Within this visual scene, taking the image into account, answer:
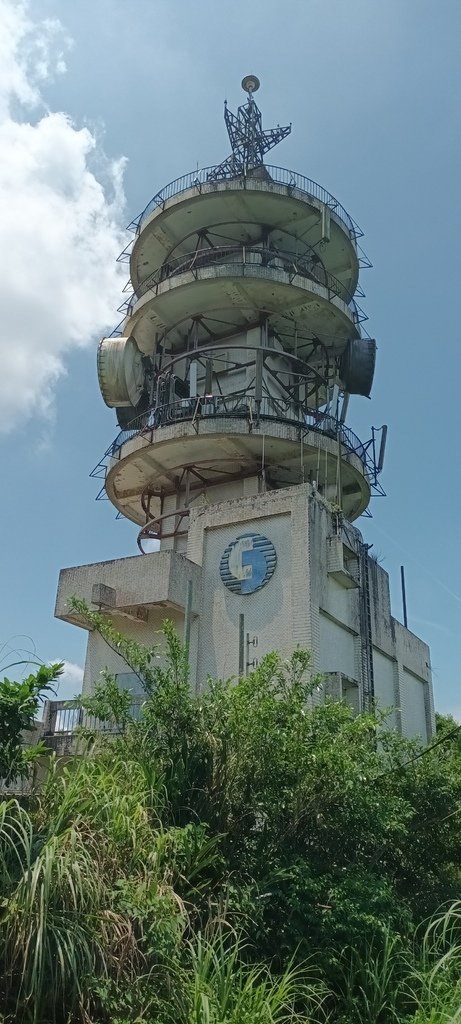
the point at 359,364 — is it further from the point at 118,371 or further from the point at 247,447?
the point at 118,371

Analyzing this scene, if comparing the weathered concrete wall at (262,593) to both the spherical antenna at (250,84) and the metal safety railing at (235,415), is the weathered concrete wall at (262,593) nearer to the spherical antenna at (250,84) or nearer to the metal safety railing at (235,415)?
the metal safety railing at (235,415)

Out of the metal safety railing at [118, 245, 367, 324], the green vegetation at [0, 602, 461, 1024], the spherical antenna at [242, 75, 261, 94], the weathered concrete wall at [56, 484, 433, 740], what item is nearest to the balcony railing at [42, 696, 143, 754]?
the weathered concrete wall at [56, 484, 433, 740]

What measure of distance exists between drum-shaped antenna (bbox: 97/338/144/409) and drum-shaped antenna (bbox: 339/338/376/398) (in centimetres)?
718

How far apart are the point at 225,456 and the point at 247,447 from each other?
3.12 feet

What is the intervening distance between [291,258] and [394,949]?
77.0ft

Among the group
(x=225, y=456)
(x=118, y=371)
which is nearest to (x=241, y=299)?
(x=118, y=371)

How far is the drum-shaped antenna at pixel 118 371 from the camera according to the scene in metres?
27.3

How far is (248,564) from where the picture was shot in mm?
20734

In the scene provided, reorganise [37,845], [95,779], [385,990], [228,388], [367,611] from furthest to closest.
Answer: [228,388]
[367,611]
[95,779]
[385,990]
[37,845]

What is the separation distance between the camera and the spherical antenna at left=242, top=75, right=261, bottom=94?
35.2 m

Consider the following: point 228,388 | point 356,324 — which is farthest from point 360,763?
point 356,324

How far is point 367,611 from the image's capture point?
22625 mm

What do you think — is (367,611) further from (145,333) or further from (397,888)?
(145,333)

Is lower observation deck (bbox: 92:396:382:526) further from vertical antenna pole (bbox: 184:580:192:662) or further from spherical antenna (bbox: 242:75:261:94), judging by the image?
spherical antenna (bbox: 242:75:261:94)
